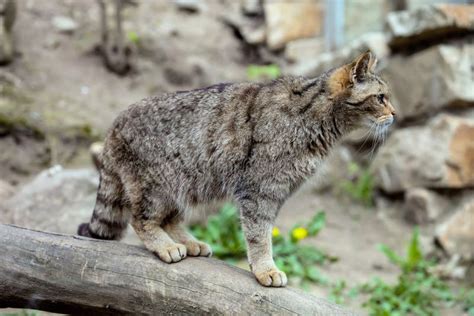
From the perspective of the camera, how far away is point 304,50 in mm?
7914

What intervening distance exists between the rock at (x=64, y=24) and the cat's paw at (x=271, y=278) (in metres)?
5.16

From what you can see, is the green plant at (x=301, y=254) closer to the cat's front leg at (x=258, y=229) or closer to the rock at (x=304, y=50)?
the cat's front leg at (x=258, y=229)

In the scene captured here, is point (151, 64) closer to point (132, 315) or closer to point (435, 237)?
point (435, 237)

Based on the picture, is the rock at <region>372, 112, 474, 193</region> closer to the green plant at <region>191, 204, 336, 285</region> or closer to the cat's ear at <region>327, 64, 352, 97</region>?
the green plant at <region>191, 204, 336, 285</region>

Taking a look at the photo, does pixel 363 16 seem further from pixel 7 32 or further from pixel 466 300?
pixel 7 32

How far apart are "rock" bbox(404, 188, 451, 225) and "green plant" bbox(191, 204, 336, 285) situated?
1.02 meters

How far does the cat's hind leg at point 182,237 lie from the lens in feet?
11.7

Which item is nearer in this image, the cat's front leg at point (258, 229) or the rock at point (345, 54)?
the cat's front leg at point (258, 229)

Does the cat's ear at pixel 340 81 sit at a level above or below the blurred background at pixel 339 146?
above

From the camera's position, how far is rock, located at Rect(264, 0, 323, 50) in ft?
26.1

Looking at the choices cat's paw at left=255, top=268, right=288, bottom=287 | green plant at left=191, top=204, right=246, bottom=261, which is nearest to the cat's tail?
cat's paw at left=255, top=268, right=288, bottom=287

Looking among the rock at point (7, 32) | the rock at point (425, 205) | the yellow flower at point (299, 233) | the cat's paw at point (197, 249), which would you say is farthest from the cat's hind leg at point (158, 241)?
the rock at point (7, 32)

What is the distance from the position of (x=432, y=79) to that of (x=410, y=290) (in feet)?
7.58

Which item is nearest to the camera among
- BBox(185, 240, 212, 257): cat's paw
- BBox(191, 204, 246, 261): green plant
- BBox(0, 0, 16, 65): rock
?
BBox(185, 240, 212, 257): cat's paw
